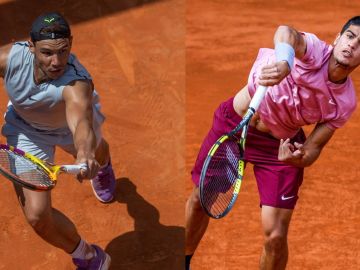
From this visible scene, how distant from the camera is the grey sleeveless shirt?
5.14 meters

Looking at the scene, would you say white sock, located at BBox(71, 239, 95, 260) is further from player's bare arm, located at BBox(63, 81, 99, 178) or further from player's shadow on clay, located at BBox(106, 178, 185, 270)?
player's bare arm, located at BBox(63, 81, 99, 178)

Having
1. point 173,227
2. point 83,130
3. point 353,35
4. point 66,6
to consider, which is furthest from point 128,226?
point 66,6

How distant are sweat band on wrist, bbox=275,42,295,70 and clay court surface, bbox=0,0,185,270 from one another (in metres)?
1.95

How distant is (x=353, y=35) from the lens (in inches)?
191

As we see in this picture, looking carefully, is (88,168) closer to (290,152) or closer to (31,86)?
(31,86)

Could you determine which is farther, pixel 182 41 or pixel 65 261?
pixel 182 41

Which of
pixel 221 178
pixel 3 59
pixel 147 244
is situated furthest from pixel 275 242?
pixel 3 59

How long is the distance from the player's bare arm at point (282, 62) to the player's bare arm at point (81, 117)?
104 cm

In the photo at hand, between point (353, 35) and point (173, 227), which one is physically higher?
point (353, 35)

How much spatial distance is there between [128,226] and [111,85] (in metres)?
1.70

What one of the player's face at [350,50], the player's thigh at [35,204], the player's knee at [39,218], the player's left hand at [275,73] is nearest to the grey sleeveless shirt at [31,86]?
the player's thigh at [35,204]

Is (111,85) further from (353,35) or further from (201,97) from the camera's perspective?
(353,35)

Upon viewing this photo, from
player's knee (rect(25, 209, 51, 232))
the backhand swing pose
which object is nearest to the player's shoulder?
the backhand swing pose

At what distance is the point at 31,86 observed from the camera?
5.15m
